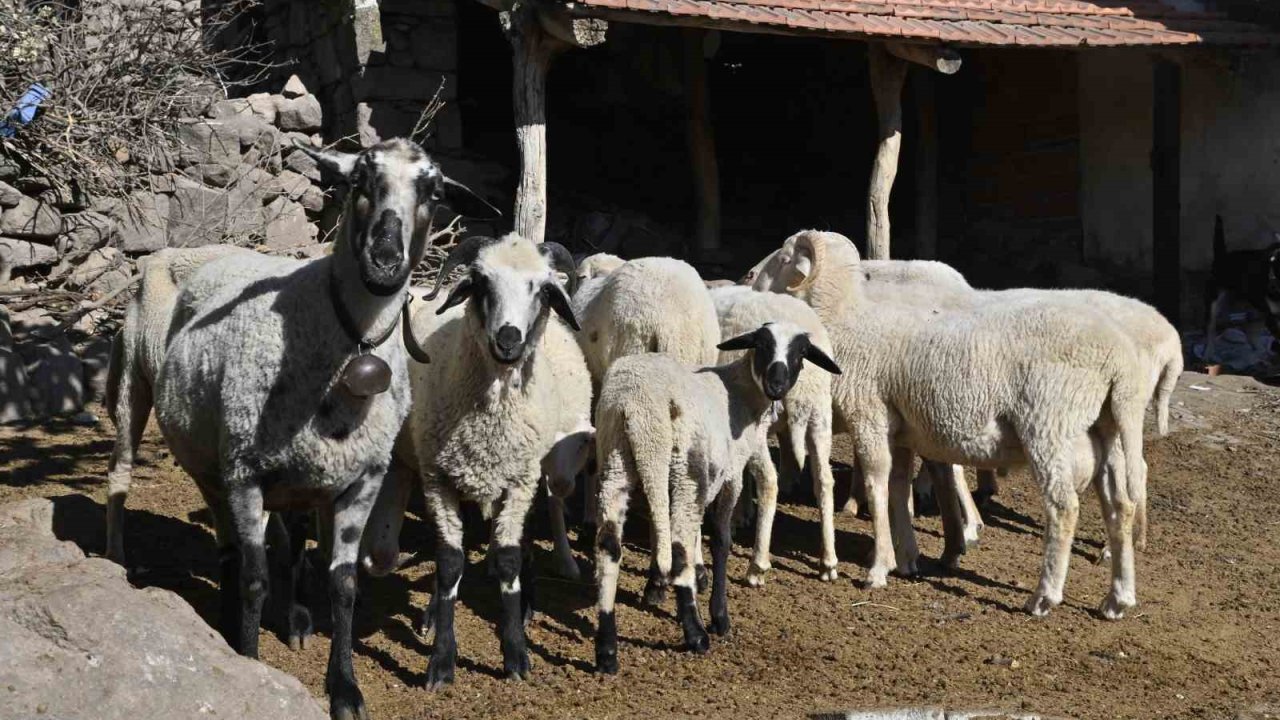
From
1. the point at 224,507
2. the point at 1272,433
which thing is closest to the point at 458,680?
the point at 224,507

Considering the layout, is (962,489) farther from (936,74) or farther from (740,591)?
(936,74)

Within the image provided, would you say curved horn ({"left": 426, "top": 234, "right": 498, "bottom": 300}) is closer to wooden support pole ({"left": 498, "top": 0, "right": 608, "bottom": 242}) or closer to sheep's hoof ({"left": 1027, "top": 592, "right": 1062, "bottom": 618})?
sheep's hoof ({"left": 1027, "top": 592, "right": 1062, "bottom": 618})

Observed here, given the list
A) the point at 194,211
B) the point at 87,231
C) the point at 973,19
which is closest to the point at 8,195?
the point at 87,231

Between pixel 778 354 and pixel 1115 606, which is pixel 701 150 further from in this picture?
pixel 1115 606

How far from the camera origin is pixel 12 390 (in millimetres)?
9977

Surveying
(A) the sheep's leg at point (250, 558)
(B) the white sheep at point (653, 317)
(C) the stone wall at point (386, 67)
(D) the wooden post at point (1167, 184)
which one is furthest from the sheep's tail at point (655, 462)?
(D) the wooden post at point (1167, 184)

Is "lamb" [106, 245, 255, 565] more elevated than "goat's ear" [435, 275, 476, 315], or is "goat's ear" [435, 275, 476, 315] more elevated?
"goat's ear" [435, 275, 476, 315]

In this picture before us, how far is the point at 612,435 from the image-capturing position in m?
6.72

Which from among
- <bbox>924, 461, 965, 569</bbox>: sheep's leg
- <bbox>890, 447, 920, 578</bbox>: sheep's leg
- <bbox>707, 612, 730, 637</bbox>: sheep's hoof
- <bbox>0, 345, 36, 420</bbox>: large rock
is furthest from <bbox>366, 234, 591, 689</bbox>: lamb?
<bbox>0, 345, 36, 420</bbox>: large rock

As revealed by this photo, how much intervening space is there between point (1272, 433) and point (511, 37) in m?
6.75

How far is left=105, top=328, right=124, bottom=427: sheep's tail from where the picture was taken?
738cm

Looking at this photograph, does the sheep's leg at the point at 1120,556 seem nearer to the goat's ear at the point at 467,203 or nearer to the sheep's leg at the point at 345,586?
the goat's ear at the point at 467,203

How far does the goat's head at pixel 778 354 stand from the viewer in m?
7.32

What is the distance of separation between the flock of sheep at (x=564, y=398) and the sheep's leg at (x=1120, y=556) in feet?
0.05
